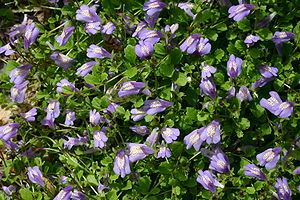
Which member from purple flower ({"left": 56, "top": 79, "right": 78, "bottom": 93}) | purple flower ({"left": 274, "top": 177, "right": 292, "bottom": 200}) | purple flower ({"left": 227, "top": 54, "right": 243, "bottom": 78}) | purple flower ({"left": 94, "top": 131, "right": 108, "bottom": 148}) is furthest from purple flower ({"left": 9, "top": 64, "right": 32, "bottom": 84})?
purple flower ({"left": 274, "top": 177, "right": 292, "bottom": 200})

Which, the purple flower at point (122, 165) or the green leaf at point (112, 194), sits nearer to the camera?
the purple flower at point (122, 165)

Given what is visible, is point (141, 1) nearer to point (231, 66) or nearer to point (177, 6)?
point (177, 6)

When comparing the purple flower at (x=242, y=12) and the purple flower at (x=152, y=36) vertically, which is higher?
the purple flower at (x=242, y=12)

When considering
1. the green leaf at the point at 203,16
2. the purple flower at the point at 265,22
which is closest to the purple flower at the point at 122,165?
the green leaf at the point at 203,16

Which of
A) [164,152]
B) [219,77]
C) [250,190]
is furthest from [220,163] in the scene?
[219,77]

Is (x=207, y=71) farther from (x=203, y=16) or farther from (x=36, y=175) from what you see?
(x=36, y=175)

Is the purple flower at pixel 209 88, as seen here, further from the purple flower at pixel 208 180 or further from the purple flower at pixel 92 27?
the purple flower at pixel 92 27
